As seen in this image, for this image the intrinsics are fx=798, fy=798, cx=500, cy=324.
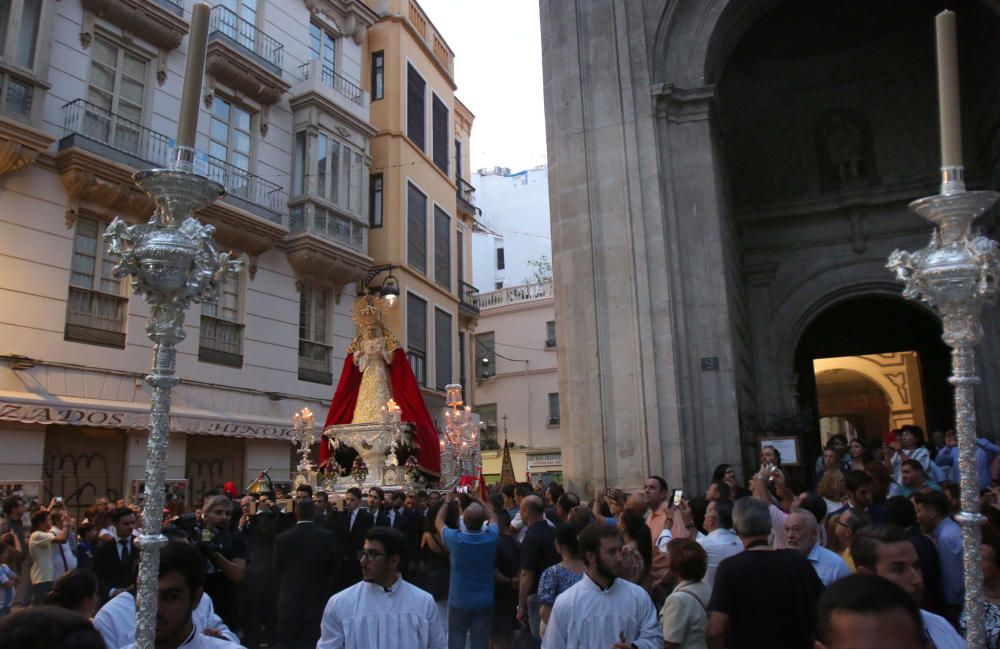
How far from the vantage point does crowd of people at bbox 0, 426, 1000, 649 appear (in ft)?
11.3

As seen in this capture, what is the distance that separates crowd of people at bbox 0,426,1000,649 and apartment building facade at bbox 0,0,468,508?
19.1 feet

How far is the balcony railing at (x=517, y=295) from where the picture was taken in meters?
35.6

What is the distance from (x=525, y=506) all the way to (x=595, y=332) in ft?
16.8

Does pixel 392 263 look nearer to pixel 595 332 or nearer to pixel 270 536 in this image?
pixel 595 332

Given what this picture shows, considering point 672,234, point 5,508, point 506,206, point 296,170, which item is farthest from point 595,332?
point 506,206

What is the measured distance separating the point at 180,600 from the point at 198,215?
14024 millimetres

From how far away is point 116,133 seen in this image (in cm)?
1662

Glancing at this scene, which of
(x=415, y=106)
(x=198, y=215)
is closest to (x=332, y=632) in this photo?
(x=198, y=215)

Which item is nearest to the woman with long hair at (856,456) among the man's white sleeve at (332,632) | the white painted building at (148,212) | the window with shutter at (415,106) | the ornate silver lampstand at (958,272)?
the ornate silver lampstand at (958,272)

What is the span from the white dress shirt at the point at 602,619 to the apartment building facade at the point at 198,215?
40.7 ft

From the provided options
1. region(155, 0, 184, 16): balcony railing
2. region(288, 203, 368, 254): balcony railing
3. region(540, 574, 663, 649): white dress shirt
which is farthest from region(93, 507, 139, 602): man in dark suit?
region(288, 203, 368, 254): balcony railing

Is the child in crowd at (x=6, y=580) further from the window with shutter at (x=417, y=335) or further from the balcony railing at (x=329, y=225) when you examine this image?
the window with shutter at (x=417, y=335)

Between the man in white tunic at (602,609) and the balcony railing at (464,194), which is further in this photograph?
the balcony railing at (464,194)

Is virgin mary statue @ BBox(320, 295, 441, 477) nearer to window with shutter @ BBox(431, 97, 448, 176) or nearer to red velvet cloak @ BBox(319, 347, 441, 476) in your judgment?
red velvet cloak @ BBox(319, 347, 441, 476)
